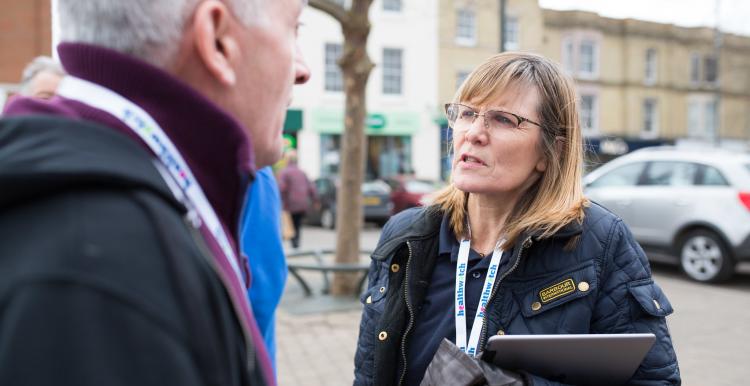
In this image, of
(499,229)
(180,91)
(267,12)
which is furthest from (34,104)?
(499,229)

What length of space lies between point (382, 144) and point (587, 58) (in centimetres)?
1162

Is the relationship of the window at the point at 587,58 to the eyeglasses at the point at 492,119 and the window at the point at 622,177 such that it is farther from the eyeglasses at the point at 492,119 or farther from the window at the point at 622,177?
the eyeglasses at the point at 492,119

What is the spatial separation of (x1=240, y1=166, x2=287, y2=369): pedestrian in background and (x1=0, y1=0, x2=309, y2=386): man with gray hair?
3.15ft

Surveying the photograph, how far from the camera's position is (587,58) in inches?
1137

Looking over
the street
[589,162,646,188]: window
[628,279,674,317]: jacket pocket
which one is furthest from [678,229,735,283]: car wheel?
Answer: [628,279,674,317]: jacket pocket

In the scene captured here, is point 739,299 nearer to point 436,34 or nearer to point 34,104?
point 34,104

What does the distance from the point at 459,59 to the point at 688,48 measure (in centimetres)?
1450

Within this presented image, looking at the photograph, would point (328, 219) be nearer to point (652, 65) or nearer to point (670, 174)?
point (670, 174)

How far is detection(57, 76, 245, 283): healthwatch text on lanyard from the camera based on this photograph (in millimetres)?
812

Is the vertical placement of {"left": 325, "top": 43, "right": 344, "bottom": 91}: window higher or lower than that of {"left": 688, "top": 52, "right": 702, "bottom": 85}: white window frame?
lower

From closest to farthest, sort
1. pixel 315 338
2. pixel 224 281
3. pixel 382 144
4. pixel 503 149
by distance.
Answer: pixel 224 281, pixel 503 149, pixel 315 338, pixel 382 144

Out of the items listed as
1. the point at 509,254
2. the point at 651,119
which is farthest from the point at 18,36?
the point at 651,119

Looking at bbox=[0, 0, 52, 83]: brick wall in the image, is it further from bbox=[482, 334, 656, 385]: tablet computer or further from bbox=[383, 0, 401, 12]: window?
bbox=[383, 0, 401, 12]: window

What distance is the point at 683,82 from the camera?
103ft
